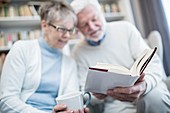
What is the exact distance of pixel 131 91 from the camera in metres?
0.91

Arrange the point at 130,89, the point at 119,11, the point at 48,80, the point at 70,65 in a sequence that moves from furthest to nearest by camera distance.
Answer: the point at 119,11 → the point at 70,65 → the point at 48,80 → the point at 130,89

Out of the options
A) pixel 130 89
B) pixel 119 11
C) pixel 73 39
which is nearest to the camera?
pixel 130 89

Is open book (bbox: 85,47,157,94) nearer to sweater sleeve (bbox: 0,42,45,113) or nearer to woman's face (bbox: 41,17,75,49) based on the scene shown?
sweater sleeve (bbox: 0,42,45,113)

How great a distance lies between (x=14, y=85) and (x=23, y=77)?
0.23 feet

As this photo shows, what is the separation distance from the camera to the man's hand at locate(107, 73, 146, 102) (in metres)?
0.91

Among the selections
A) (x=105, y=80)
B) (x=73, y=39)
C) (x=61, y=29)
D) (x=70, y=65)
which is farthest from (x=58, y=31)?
(x=73, y=39)

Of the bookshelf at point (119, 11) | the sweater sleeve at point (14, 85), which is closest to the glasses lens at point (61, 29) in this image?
the sweater sleeve at point (14, 85)

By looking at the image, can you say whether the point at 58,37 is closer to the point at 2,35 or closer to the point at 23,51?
the point at 23,51

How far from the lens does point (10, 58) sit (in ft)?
3.86

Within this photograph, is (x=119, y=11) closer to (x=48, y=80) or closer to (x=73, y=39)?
(x=73, y=39)

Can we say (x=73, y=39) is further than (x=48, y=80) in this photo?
Yes

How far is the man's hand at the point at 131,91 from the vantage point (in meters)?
0.91

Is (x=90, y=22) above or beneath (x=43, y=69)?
above

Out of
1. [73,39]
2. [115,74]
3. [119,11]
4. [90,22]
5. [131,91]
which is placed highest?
[119,11]
